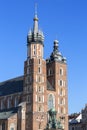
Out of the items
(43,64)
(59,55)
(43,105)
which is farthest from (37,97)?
(59,55)

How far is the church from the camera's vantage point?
93.9m

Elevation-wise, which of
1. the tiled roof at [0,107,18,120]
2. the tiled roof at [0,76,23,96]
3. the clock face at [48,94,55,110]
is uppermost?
the tiled roof at [0,76,23,96]

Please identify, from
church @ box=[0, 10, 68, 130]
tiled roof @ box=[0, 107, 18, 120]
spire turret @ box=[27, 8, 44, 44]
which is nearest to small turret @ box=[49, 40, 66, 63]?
church @ box=[0, 10, 68, 130]

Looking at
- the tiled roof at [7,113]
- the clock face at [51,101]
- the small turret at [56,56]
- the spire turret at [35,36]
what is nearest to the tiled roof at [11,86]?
the tiled roof at [7,113]

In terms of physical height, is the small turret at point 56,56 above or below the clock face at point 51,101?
above

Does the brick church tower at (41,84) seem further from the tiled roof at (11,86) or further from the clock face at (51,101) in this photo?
the tiled roof at (11,86)

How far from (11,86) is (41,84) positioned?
50.7ft

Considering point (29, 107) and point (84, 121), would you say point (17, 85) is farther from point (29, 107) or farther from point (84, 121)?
point (84, 121)

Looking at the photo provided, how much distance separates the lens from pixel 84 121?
106375 millimetres

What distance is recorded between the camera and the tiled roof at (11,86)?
105731 millimetres

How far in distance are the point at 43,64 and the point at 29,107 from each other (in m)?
11.9

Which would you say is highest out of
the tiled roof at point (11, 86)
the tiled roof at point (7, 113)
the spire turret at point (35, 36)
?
the spire turret at point (35, 36)

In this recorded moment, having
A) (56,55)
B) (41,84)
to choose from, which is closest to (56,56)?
(56,55)

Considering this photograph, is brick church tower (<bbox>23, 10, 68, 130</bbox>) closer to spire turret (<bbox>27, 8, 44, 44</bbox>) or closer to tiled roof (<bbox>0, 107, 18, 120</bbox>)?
spire turret (<bbox>27, 8, 44, 44</bbox>)
